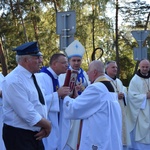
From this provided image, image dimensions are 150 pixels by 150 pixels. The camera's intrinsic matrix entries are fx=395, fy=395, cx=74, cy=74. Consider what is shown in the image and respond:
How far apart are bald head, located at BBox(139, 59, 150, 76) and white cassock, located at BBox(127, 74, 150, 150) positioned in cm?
20

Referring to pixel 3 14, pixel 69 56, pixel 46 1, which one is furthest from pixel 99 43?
pixel 69 56

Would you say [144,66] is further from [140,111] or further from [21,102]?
[21,102]

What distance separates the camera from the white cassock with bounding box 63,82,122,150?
221 inches

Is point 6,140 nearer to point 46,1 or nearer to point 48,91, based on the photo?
point 48,91

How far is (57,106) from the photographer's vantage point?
6492 millimetres

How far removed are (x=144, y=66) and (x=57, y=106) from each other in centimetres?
360

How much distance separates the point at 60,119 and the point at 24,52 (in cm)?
230

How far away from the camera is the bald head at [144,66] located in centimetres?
935

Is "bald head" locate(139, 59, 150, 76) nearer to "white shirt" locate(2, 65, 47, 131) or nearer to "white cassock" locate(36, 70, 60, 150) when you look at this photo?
"white cassock" locate(36, 70, 60, 150)

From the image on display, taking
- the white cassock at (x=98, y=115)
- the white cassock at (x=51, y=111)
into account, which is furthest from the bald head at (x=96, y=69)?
the white cassock at (x=51, y=111)

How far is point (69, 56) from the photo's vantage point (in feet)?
25.0

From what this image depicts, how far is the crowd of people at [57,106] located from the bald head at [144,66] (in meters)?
2.16

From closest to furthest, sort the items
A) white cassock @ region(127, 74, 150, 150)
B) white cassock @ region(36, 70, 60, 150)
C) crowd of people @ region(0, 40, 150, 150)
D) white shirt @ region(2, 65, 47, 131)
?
white shirt @ region(2, 65, 47, 131) → crowd of people @ region(0, 40, 150, 150) → white cassock @ region(36, 70, 60, 150) → white cassock @ region(127, 74, 150, 150)

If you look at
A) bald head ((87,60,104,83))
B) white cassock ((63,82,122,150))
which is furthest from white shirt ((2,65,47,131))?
bald head ((87,60,104,83))
